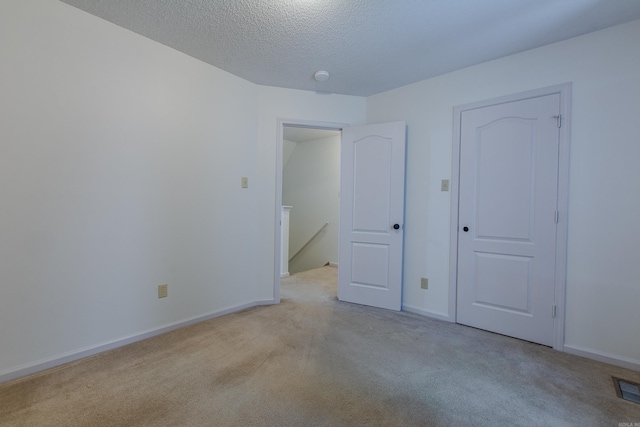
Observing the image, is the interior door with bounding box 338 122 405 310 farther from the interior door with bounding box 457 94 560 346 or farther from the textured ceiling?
the textured ceiling

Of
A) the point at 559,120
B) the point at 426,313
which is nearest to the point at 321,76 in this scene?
the point at 559,120

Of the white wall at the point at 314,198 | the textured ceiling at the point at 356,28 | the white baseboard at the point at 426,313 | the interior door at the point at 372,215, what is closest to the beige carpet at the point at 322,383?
the white baseboard at the point at 426,313

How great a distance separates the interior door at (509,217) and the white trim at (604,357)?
0.15 m

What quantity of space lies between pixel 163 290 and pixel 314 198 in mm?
3811

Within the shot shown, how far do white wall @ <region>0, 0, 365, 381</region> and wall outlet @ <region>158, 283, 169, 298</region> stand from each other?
0.05 meters

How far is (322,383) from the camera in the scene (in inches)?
69.5

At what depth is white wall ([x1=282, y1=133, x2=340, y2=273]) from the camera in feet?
18.4

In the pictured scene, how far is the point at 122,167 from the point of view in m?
2.20

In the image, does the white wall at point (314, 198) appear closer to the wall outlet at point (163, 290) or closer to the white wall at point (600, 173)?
the white wall at point (600, 173)

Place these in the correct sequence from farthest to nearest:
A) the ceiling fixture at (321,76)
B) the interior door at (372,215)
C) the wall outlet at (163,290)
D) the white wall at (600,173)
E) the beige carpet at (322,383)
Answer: the interior door at (372,215), the ceiling fixture at (321,76), the wall outlet at (163,290), the white wall at (600,173), the beige carpet at (322,383)

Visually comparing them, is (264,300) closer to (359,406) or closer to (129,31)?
(359,406)

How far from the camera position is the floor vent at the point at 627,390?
1672mm

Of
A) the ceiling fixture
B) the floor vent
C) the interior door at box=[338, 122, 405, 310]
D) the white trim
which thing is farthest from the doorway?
the floor vent

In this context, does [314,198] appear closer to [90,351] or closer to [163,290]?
[163,290]
